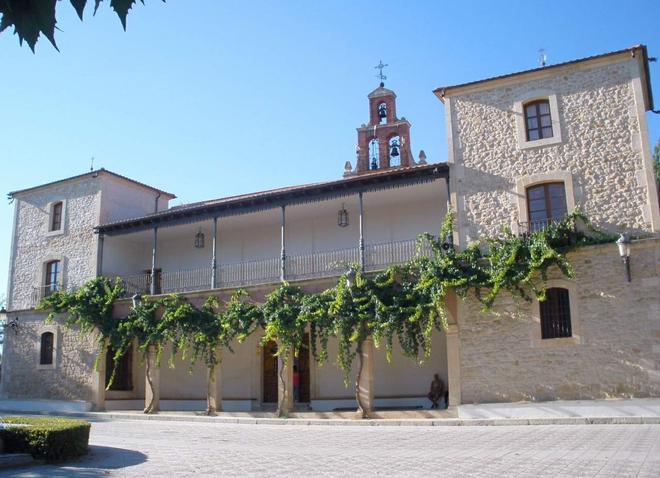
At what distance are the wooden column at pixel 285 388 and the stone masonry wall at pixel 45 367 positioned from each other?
22.6 feet

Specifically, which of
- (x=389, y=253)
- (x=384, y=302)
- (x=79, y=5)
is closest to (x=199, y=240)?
(x=389, y=253)

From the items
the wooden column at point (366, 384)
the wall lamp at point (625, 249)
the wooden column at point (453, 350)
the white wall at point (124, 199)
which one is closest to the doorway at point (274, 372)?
the wooden column at point (366, 384)

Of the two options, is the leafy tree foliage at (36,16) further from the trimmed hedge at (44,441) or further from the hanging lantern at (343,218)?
the hanging lantern at (343,218)

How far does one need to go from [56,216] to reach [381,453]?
1781cm

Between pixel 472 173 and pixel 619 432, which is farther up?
pixel 472 173

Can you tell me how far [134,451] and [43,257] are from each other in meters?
14.7

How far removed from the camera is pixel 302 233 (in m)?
20.0

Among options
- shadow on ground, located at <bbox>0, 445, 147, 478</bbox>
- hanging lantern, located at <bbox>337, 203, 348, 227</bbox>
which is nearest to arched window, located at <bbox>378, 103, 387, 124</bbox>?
hanging lantern, located at <bbox>337, 203, 348, 227</bbox>

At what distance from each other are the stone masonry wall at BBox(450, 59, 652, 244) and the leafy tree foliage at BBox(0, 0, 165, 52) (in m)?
13.6

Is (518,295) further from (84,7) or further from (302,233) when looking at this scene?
(84,7)

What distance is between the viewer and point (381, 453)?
9344 millimetres

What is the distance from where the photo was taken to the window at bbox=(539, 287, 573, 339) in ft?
46.8

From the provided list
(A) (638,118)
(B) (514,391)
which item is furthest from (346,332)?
(A) (638,118)

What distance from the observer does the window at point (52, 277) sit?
73.7 feet
